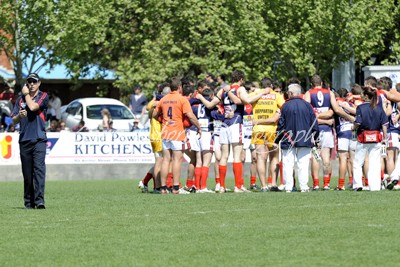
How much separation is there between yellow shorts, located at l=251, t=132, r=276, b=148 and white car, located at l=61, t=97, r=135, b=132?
65.9 feet

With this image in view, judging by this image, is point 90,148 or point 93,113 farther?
point 93,113

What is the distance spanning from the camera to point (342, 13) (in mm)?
42188

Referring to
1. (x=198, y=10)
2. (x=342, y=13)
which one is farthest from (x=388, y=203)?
(x=198, y=10)

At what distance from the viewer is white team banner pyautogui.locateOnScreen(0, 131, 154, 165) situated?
108 feet

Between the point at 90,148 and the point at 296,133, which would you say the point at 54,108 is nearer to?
the point at 90,148

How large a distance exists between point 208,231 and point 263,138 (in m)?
8.84

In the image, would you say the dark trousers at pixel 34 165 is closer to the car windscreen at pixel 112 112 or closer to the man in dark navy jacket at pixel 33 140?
the man in dark navy jacket at pixel 33 140

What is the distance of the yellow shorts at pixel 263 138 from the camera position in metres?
23.0

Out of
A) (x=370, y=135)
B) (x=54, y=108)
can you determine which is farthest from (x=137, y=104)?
(x=370, y=135)

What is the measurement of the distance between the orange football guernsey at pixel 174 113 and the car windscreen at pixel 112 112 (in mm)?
21522

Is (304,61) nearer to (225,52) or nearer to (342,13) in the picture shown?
(342,13)

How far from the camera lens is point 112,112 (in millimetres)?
44156

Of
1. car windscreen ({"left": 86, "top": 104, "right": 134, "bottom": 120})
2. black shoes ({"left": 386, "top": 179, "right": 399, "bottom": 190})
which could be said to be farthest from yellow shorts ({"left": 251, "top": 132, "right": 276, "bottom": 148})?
car windscreen ({"left": 86, "top": 104, "right": 134, "bottom": 120})

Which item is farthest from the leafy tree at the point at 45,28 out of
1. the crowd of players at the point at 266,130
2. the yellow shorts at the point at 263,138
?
the yellow shorts at the point at 263,138
